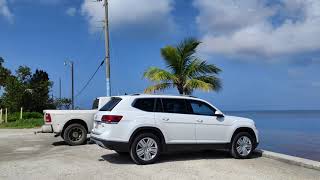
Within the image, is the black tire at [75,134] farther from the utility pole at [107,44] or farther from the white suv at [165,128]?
the white suv at [165,128]

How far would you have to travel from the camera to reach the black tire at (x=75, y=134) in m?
17.2

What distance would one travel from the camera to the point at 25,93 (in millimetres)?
46625

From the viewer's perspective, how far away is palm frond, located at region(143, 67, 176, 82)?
2070 cm

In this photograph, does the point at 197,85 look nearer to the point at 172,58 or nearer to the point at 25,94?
the point at 172,58

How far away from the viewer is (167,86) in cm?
2106

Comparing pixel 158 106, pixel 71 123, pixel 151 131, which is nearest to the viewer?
pixel 151 131

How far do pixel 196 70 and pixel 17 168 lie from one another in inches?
439

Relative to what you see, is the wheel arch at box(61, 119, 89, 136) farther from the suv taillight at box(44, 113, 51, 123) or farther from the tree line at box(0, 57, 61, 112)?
the tree line at box(0, 57, 61, 112)

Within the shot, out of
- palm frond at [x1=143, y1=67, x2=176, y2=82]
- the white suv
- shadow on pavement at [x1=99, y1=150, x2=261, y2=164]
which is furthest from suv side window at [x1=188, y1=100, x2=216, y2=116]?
palm frond at [x1=143, y1=67, x2=176, y2=82]

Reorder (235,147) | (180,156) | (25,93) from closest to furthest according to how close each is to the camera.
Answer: (235,147) < (180,156) < (25,93)

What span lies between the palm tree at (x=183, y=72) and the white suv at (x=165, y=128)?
7604 millimetres

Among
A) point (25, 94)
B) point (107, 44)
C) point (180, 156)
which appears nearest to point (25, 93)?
point (25, 94)

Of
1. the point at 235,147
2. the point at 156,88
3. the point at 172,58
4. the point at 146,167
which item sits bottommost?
the point at 146,167

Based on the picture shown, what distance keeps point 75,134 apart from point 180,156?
560 cm
